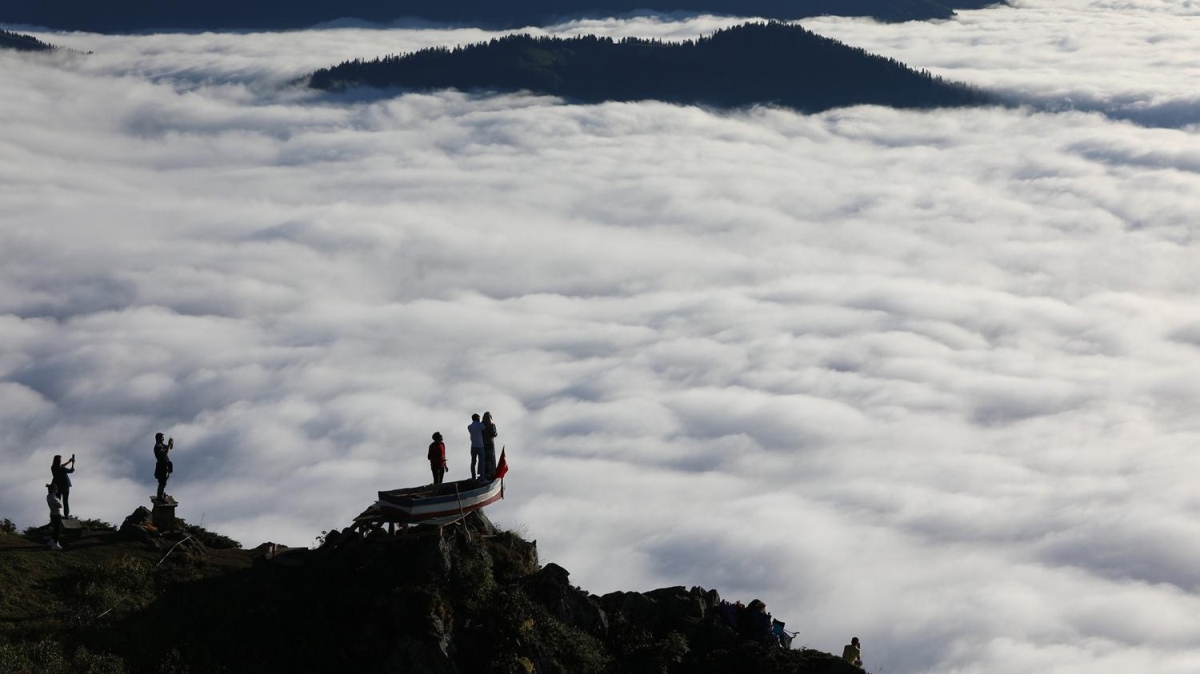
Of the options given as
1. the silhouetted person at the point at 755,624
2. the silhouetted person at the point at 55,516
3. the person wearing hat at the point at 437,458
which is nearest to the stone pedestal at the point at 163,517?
the silhouetted person at the point at 55,516

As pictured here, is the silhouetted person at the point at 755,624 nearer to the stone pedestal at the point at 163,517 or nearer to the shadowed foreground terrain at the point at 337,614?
the shadowed foreground terrain at the point at 337,614

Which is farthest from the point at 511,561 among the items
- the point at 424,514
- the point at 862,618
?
the point at 862,618

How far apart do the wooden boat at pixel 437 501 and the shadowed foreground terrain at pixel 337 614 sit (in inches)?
19.6

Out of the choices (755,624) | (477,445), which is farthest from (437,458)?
(755,624)

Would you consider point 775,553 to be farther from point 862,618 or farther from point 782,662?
point 782,662

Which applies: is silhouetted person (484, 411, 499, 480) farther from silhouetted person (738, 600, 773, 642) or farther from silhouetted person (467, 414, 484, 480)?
silhouetted person (738, 600, 773, 642)

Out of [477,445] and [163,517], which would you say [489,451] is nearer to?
[477,445]

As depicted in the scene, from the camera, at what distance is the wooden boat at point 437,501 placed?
37062 mm

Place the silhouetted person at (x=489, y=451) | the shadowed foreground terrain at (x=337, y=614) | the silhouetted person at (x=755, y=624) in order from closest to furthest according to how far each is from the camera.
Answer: the shadowed foreground terrain at (x=337, y=614) → the silhouetted person at (x=755, y=624) → the silhouetted person at (x=489, y=451)

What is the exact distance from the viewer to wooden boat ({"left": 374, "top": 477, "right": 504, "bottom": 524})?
37.1m

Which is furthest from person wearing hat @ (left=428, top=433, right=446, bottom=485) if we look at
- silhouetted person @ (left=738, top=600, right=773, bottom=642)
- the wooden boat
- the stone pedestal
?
silhouetted person @ (left=738, top=600, right=773, bottom=642)

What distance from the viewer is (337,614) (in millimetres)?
35438

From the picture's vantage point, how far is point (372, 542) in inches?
1453

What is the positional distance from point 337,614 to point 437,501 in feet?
13.6
